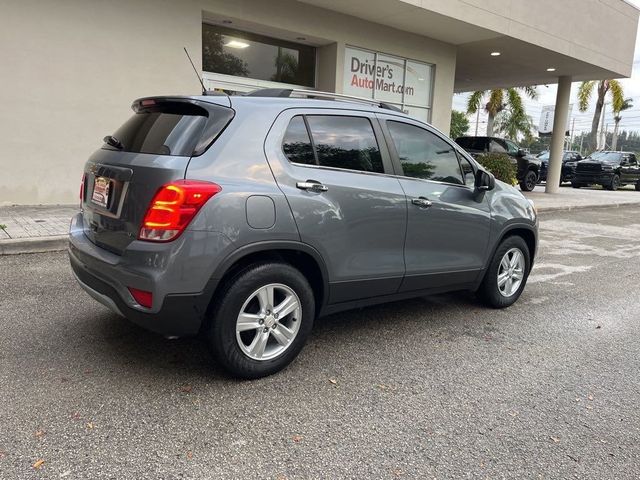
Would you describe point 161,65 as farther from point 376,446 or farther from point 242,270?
point 376,446

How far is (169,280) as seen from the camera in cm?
285

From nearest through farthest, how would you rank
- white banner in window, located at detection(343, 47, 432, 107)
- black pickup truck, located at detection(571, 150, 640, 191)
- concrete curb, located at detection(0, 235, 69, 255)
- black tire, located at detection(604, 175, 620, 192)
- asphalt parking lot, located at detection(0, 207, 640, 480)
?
1. asphalt parking lot, located at detection(0, 207, 640, 480)
2. concrete curb, located at detection(0, 235, 69, 255)
3. white banner in window, located at detection(343, 47, 432, 107)
4. black pickup truck, located at detection(571, 150, 640, 191)
5. black tire, located at detection(604, 175, 620, 192)

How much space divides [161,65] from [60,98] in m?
1.97

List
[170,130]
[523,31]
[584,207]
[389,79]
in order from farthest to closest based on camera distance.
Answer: [584,207] → [389,79] → [523,31] → [170,130]

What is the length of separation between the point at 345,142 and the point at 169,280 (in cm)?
162

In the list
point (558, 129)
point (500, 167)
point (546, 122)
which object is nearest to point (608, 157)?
point (546, 122)

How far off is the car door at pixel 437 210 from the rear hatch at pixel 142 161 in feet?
5.06

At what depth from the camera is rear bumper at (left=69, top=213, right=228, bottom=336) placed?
2846 millimetres

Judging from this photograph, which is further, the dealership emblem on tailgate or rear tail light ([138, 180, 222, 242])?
the dealership emblem on tailgate

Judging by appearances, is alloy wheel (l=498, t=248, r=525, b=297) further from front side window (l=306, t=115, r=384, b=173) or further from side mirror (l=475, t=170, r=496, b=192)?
front side window (l=306, t=115, r=384, b=173)

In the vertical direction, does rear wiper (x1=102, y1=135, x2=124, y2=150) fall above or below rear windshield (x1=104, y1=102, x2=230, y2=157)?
below

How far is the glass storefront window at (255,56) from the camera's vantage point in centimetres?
1093

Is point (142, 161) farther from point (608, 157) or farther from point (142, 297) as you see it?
point (608, 157)

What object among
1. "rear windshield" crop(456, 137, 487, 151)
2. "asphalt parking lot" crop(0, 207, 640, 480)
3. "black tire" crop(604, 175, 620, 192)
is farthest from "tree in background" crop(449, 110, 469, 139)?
"asphalt parking lot" crop(0, 207, 640, 480)
